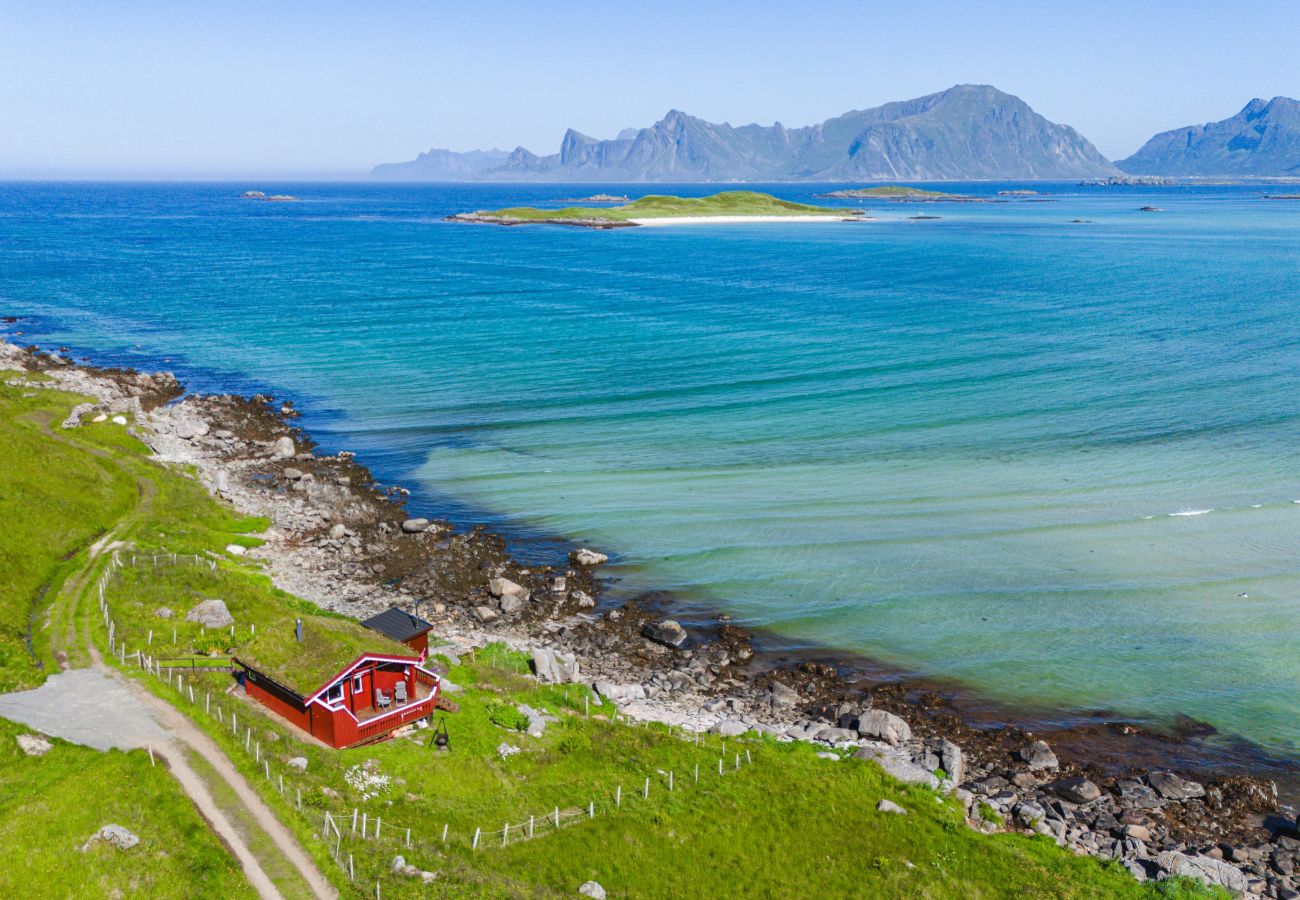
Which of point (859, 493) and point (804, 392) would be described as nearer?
point (859, 493)

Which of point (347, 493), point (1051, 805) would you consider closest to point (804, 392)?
point (347, 493)

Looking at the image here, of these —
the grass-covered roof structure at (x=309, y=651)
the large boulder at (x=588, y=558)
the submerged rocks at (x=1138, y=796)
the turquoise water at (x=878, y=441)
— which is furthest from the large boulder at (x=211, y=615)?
the submerged rocks at (x=1138, y=796)

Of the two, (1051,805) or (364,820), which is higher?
(364,820)

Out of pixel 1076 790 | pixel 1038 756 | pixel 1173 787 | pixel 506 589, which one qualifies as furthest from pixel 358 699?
pixel 1173 787

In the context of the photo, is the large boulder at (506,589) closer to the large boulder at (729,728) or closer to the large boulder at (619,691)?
the large boulder at (619,691)

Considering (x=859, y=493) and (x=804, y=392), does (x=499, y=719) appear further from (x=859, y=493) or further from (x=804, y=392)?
(x=804, y=392)

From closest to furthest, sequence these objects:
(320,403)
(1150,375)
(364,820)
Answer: (364,820), (320,403), (1150,375)

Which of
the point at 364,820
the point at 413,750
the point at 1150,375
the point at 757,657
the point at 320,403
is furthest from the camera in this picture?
the point at 1150,375

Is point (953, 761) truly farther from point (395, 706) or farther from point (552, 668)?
point (395, 706)
